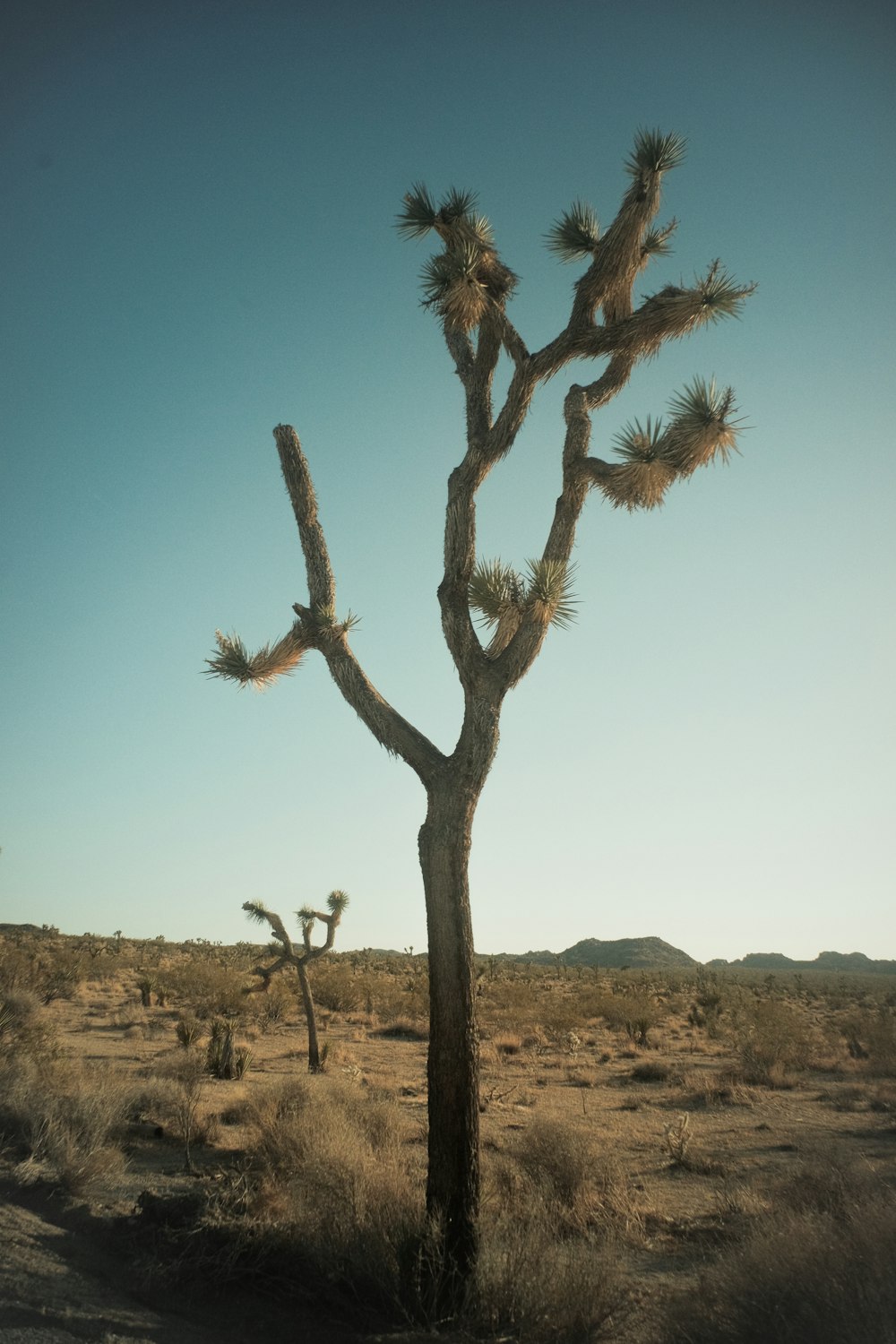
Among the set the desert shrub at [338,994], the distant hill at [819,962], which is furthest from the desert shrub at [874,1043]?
the distant hill at [819,962]

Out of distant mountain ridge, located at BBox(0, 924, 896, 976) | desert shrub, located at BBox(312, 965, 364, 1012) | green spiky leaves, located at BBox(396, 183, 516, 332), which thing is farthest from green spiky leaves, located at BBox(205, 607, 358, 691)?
distant mountain ridge, located at BBox(0, 924, 896, 976)

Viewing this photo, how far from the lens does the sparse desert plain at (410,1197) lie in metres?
4.50

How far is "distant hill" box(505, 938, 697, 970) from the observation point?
11188 cm

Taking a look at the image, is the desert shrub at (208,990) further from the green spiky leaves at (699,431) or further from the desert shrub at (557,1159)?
the green spiky leaves at (699,431)

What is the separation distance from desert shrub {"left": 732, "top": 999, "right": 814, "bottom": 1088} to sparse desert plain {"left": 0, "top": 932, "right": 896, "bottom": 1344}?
0.08m

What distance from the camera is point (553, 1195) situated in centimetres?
727

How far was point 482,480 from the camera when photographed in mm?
7379

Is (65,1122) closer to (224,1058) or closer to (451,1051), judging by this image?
(451,1051)

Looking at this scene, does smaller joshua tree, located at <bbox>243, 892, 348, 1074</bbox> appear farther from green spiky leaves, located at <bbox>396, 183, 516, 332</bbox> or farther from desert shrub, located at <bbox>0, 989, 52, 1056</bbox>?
green spiky leaves, located at <bbox>396, 183, 516, 332</bbox>

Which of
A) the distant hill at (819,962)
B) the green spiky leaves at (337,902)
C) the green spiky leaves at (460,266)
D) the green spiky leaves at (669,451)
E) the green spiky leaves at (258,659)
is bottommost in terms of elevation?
the distant hill at (819,962)

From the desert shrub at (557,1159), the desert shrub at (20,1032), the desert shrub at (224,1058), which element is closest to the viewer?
the desert shrub at (557,1159)

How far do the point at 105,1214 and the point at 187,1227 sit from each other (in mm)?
988

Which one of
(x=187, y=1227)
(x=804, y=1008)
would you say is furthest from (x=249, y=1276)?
(x=804, y=1008)

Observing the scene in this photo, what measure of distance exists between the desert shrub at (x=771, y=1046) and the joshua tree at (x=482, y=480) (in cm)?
1193
